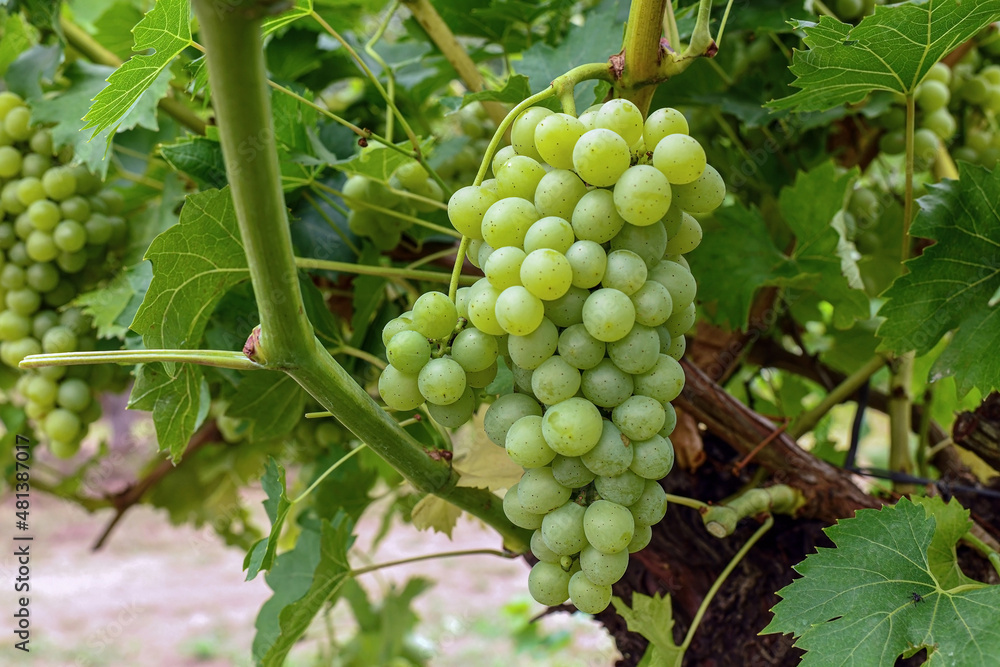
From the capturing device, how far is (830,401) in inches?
26.7

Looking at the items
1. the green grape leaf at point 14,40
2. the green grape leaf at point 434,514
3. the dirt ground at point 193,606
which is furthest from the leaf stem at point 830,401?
the dirt ground at point 193,606

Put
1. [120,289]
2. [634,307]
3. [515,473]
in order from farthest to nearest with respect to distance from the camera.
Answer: [120,289], [515,473], [634,307]

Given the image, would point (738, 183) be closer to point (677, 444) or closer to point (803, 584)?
point (677, 444)

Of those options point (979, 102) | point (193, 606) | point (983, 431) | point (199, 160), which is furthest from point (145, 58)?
point (193, 606)

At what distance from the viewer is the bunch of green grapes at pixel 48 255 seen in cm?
70

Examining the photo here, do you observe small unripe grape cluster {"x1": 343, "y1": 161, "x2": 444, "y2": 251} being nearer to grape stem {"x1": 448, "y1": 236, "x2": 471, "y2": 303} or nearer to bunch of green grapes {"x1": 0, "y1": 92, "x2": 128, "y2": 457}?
grape stem {"x1": 448, "y1": 236, "x2": 471, "y2": 303}

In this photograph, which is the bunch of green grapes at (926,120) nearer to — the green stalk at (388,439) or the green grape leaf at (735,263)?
the green grape leaf at (735,263)

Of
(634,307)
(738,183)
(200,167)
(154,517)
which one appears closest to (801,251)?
(738,183)

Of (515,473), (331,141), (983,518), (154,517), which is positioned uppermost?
(331,141)

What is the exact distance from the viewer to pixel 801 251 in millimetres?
635

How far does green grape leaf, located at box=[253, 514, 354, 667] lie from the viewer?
50cm

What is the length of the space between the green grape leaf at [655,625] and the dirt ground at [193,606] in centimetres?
166

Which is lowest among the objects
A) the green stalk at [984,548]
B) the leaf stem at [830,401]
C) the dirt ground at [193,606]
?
the dirt ground at [193,606]

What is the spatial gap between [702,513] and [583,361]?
0.68 feet
